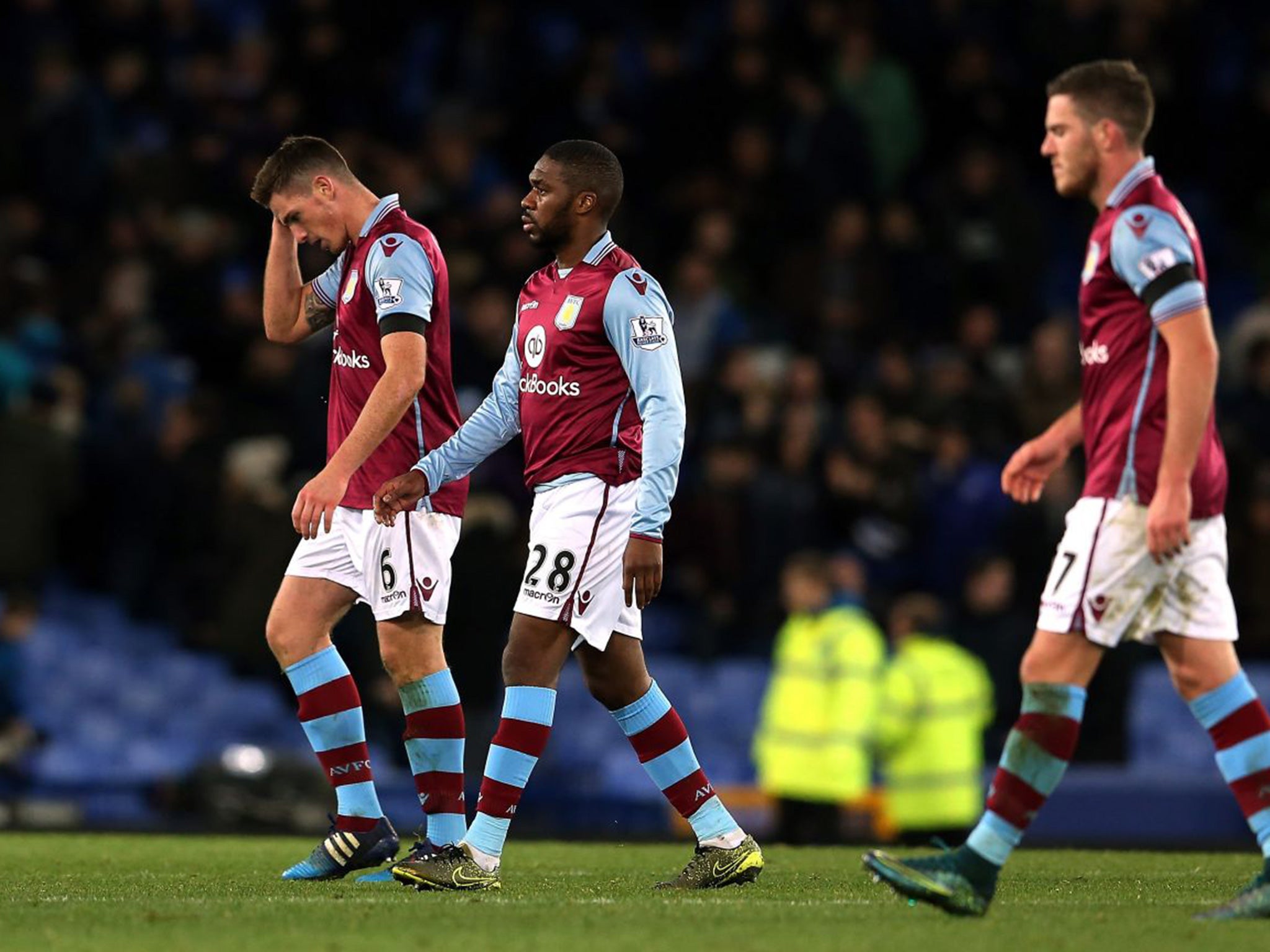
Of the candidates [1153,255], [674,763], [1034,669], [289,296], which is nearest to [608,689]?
[674,763]

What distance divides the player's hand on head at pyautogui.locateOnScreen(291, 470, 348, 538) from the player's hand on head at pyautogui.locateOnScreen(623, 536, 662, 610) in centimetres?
102

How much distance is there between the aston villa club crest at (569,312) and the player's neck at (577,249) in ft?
0.55

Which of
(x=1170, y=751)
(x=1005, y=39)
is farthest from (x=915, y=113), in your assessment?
(x=1170, y=751)

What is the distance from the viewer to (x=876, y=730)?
12.3 meters

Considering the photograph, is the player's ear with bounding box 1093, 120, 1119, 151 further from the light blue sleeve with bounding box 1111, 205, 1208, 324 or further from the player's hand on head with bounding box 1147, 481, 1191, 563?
the player's hand on head with bounding box 1147, 481, 1191, 563

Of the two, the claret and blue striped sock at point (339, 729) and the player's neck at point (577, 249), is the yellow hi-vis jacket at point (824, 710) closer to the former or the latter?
the claret and blue striped sock at point (339, 729)

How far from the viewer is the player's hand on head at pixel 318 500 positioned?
6973mm

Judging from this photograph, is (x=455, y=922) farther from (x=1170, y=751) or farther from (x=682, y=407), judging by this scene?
(x=1170, y=751)

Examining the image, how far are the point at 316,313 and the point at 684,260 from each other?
26.7ft

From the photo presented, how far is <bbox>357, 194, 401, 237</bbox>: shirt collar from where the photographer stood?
760 cm

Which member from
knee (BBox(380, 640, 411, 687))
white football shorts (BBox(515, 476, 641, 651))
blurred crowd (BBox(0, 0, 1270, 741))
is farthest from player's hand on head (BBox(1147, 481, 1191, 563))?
blurred crowd (BBox(0, 0, 1270, 741))

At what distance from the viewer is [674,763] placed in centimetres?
714

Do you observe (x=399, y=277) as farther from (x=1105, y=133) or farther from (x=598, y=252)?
(x=1105, y=133)

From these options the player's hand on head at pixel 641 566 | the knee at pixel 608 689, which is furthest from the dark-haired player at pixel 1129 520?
the knee at pixel 608 689
